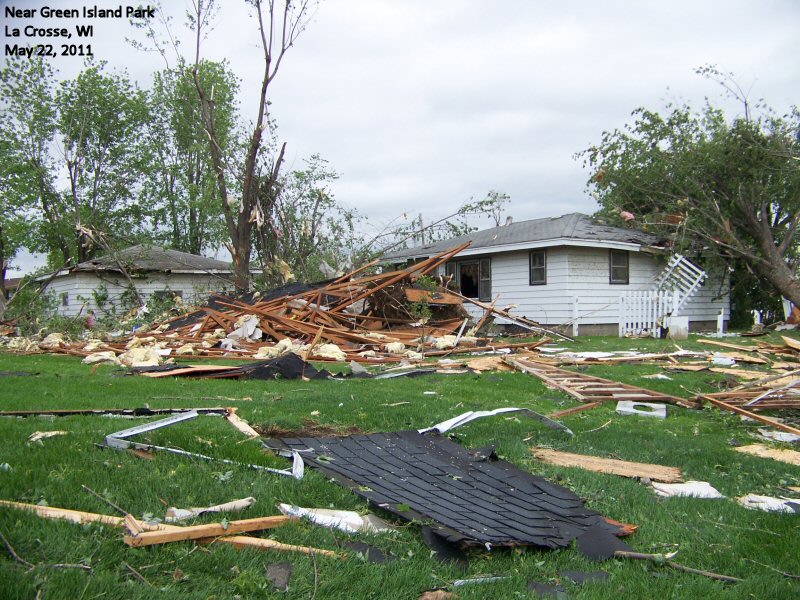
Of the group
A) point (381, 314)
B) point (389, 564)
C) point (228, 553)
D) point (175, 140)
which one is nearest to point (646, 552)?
point (389, 564)

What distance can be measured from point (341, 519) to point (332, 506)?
0.21 m

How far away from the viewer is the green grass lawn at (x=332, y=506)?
250cm

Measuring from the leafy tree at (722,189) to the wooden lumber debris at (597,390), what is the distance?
12.3 m

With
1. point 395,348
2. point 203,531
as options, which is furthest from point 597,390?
point 203,531

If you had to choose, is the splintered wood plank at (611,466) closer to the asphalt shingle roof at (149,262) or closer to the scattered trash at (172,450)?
the scattered trash at (172,450)

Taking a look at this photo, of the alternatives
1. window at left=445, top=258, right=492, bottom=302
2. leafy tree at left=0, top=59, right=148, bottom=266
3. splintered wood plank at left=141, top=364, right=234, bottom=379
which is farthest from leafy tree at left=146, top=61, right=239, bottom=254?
splintered wood plank at left=141, top=364, right=234, bottom=379

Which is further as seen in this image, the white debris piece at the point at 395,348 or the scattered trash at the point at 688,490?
the white debris piece at the point at 395,348

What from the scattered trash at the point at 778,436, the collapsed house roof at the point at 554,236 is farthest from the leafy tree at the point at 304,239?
the scattered trash at the point at 778,436

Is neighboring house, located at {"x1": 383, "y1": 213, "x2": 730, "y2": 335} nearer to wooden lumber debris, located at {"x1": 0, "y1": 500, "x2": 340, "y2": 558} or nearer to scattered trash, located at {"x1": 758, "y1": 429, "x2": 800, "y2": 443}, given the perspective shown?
scattered trash, located at {"x1": 758, "y1": 429, "x2": 800, "y2": 443}

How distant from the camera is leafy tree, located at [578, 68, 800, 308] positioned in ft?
64.1

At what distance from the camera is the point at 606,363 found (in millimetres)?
10602

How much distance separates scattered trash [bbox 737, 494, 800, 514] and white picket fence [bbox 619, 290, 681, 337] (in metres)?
13.9

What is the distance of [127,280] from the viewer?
2478 cm

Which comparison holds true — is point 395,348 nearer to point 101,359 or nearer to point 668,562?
point 101,359
